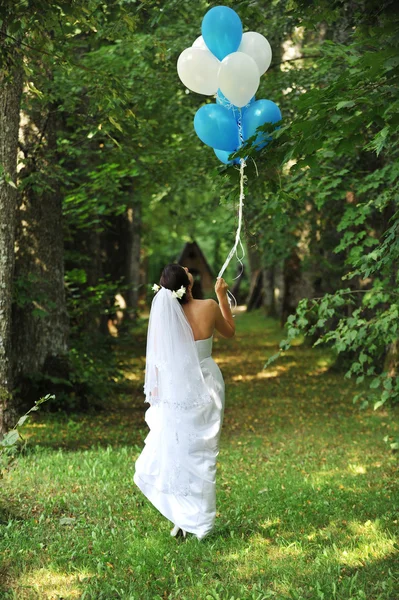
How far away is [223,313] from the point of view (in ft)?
18.9

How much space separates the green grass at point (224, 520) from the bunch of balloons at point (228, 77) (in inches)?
118

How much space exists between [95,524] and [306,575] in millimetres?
1975

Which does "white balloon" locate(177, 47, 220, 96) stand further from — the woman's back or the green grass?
the green grass

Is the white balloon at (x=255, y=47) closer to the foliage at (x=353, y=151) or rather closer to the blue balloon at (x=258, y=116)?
the blue balloon at (x=258, y=116)

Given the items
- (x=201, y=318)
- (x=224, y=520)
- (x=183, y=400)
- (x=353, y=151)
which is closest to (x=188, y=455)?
(x=183, y=400)

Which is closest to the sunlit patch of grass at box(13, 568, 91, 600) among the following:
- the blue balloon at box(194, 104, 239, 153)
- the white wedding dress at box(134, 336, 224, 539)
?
the white wedding dress at box(134, 336, 224, 539)

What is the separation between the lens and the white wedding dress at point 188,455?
5723 mm

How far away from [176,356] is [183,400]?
0.37m

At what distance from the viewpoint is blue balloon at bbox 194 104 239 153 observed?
554cm

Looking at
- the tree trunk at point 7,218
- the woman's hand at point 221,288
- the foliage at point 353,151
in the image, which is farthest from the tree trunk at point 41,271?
the woman's hand at point 221,288

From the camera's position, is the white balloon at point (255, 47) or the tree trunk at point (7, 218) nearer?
the white balloon at point (255, 47)

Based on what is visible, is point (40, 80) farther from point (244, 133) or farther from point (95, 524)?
point (95, 524)

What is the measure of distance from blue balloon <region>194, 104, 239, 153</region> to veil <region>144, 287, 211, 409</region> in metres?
1.26

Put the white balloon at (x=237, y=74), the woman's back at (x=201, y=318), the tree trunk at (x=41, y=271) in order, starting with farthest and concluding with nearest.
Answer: the tree trunk at (x=41, y=271), the woman's back at (x=201, y=318), the white balloon at (x=237, y=74)
